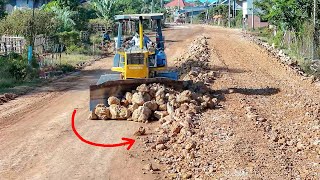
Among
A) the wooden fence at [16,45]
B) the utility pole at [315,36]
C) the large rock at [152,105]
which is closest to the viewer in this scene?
the large rock at [152,105]

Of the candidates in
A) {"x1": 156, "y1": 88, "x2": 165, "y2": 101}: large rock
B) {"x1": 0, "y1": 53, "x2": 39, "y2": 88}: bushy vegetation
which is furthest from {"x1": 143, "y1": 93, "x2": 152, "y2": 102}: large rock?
{"x1": 0, "y1": 53, "x2": 39, "y2": 88}: bushy vegetation

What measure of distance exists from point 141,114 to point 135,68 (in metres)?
1.90

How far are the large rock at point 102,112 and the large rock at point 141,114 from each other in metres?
0.70

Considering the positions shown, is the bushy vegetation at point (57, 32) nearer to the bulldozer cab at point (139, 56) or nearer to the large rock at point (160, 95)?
the bulldozer cab at point (139, 56)

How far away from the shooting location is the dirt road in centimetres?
945

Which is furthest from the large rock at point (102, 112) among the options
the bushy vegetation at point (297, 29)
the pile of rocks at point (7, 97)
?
the bushy vegetation at point (297, 29)

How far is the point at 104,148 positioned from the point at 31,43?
18494mm

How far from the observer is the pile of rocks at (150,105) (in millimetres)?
13602

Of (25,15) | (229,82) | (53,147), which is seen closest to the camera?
(53,147)

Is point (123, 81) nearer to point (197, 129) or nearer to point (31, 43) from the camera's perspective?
point (197, 129)

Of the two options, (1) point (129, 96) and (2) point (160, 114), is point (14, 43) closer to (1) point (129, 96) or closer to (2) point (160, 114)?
(1) point (129, 96)

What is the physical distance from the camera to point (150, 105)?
13.8 m

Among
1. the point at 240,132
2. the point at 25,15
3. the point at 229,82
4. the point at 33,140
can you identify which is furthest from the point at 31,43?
the point at 240,132

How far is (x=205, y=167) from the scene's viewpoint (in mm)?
9359
